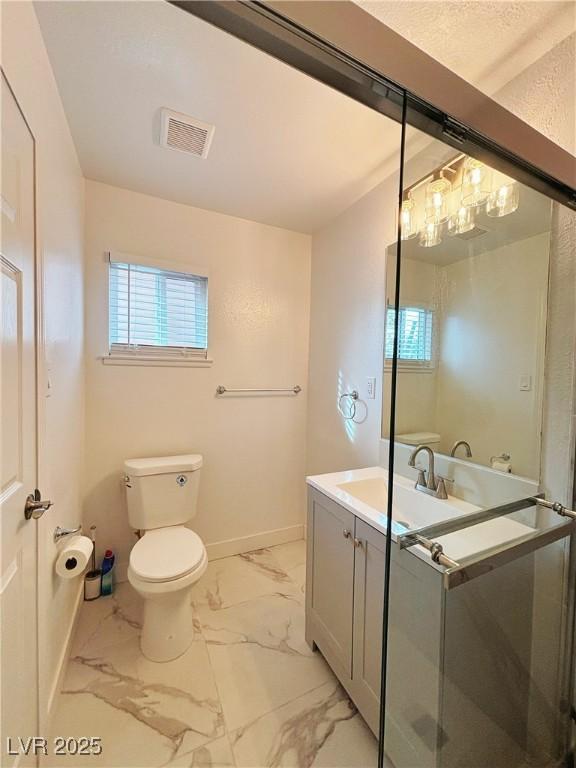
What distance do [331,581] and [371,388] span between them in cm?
100

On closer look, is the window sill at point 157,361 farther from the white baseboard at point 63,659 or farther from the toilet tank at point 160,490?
the white baseboard at point 63,659

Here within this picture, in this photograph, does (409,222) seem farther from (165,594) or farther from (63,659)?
(63,659)

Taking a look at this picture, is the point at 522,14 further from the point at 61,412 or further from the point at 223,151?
the point at 61,412

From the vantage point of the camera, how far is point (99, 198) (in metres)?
1.87

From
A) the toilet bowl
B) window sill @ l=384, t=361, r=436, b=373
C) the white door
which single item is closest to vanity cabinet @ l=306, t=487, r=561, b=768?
window sill @ l=384, t=361, r=436, b=373

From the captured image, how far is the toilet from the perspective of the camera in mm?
1436

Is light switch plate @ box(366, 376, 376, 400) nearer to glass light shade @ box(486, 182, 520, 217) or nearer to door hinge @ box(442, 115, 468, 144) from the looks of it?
glass light shade @ box(486, 182, 520, 217)

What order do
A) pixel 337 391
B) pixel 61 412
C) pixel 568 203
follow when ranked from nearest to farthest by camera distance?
1. pixel 568 203
2. pixel 61 412
3. pixel 337 391

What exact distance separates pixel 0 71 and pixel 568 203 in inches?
63.6

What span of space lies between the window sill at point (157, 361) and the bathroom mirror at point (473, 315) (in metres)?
1.35

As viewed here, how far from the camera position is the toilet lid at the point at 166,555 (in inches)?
56.2

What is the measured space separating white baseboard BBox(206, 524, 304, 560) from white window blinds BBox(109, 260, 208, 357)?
137cm

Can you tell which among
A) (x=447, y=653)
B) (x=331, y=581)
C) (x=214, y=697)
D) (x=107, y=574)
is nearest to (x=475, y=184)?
(x=447, y=653)

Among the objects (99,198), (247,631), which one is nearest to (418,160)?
(99,198)
